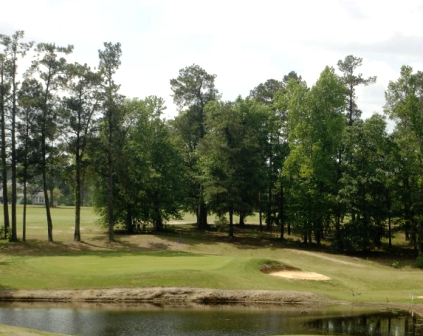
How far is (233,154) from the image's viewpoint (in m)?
64.3

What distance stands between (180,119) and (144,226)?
55.8ft

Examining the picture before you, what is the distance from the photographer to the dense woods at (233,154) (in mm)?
56281

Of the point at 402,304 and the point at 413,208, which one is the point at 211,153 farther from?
the point at 402,304

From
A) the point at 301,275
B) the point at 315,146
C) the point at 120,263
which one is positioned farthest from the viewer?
the point at 315,146

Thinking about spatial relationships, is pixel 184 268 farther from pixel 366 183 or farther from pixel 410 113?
pixel 410 113

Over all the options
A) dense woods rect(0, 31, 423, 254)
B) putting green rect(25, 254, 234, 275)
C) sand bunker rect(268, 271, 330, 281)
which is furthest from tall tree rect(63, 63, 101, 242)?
sand bunker rect(268, 271, 330, 281)


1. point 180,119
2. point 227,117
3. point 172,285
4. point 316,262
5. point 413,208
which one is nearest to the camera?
point 172,285

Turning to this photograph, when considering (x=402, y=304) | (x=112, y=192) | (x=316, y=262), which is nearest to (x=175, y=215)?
(x=112, y=192)

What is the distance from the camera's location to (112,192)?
65000mm

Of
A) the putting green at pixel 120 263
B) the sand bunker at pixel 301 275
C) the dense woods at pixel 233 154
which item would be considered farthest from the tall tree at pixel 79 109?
the sand bunker at pixel 301 275

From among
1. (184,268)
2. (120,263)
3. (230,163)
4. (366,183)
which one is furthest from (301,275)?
(230,163)

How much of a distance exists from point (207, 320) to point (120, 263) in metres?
15.5

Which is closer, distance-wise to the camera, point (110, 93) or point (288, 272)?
point (288, 272)

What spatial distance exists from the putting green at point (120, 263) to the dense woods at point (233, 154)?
1240 cm
